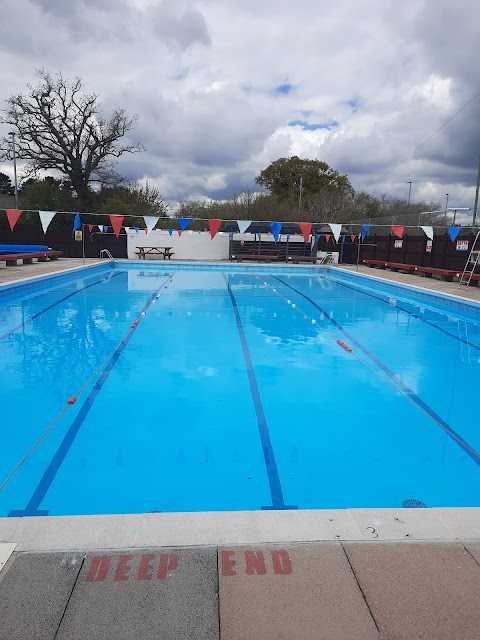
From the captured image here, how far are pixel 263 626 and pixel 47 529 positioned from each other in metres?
1.10

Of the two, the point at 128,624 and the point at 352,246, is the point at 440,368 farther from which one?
the point at 352,246

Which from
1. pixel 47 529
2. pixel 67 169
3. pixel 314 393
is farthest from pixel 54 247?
pixel 47 529

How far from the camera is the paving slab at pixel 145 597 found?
4.66 ft

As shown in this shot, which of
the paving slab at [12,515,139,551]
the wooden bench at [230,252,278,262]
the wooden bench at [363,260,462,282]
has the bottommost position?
the paving slab at [12,515,139,551]

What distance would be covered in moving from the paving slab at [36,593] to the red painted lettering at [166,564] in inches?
12.5

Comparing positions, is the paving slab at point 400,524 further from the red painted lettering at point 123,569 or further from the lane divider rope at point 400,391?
the lane divider rope at point 400,391

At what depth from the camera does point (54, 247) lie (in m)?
22.1

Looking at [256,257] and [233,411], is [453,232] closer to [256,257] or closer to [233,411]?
[256,257]

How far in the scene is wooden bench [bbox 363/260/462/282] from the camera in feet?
47.2

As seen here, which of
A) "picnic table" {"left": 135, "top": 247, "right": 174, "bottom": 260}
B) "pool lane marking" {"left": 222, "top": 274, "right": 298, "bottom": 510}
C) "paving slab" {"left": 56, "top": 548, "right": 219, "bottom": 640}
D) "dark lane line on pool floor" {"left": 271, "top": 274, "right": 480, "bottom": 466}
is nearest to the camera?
"paving slab" {"left": 56, "top": 548, "right": 219, "bottom": 640}

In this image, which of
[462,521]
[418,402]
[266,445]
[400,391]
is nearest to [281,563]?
[462,521]

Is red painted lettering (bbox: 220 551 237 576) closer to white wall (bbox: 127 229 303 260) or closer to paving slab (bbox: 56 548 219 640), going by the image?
paving slab (bbox: 56 548 219 640)

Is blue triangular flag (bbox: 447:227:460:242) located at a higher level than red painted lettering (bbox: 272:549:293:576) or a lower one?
higher

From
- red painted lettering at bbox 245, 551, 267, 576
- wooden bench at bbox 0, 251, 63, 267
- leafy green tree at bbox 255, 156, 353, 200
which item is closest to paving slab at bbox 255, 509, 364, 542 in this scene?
red painted lettering at bbox 245, 551, 267, 576
